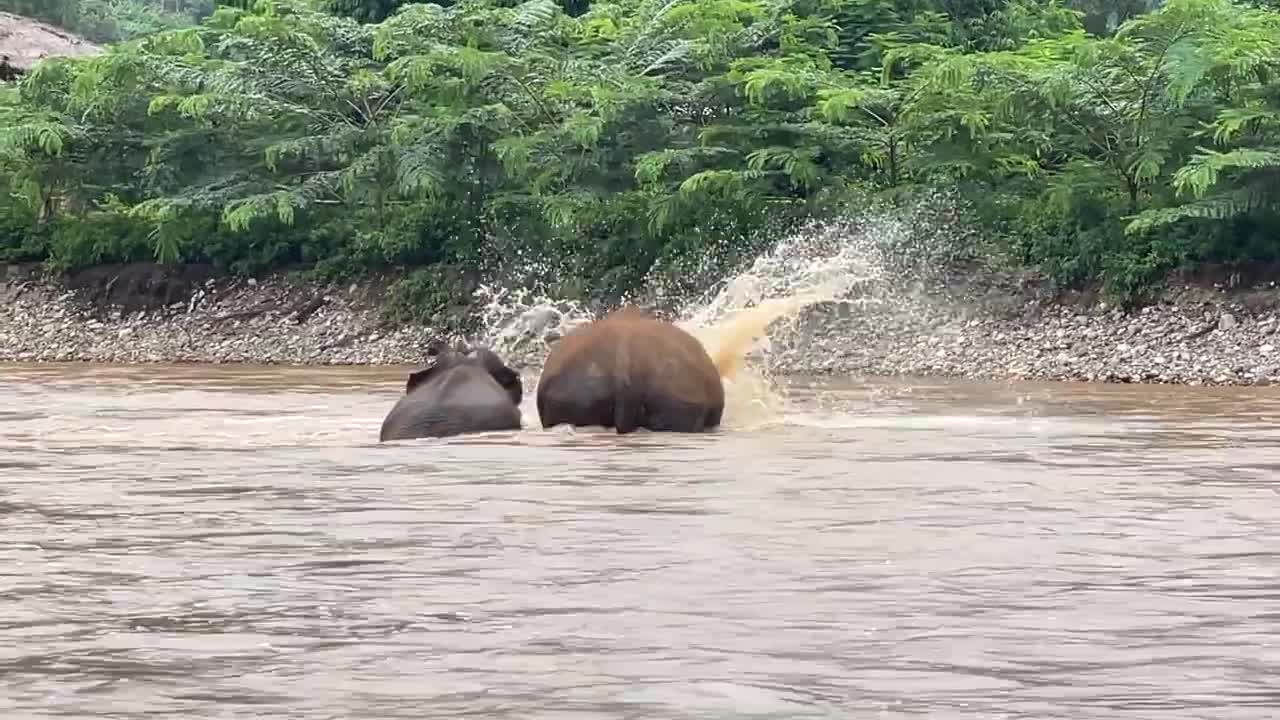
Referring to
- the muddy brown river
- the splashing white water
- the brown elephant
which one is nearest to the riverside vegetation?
the splashing white water

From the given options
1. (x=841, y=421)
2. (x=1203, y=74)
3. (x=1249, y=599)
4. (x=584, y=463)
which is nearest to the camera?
(x=1249, y=599)

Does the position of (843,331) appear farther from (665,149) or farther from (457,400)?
(457,400)

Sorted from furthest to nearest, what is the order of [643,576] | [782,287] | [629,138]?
[629,138] < [782,287] < [643,576]

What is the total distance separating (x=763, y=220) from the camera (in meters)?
25.3

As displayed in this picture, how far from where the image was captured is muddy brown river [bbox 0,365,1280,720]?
A: 5.28m

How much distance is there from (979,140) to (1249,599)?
17786mm

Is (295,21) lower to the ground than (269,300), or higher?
higher

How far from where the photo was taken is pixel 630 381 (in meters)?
13.1

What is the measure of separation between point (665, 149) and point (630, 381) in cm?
1270

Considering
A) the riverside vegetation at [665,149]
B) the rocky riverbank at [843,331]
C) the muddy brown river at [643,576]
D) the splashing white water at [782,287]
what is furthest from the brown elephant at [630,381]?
the riverside vegetation at [665,149]

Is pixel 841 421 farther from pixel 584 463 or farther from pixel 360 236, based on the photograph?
pixel 360 236

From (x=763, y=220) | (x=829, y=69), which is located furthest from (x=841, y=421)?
(x=829, y=69)

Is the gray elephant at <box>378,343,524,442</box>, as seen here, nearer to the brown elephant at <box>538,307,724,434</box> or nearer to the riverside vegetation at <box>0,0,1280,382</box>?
the brown elephant at <box>538,307,724,434</box>

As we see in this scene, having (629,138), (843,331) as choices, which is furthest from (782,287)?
(629,138)
